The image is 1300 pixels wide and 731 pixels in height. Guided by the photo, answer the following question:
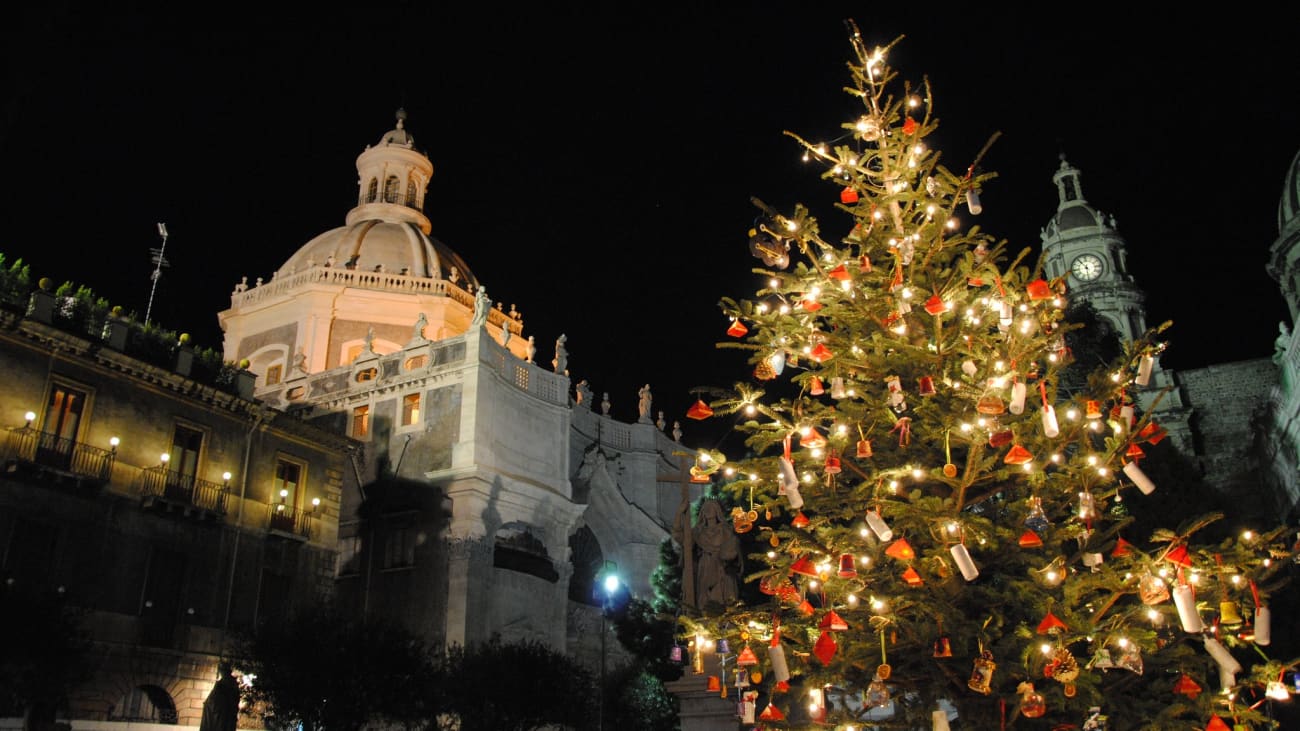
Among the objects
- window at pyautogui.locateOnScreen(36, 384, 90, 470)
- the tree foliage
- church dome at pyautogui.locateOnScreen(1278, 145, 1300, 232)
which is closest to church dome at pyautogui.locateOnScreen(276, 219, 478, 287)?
window at pyautogui.locateOnScreen(36, 384, 90, 470)

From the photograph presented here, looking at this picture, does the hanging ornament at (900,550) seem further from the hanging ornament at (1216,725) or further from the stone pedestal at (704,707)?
the stone pedestal at (704,707)

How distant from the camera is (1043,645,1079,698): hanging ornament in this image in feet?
26.8

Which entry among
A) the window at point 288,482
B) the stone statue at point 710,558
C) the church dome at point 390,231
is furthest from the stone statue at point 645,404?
the stone statue at point 710,558

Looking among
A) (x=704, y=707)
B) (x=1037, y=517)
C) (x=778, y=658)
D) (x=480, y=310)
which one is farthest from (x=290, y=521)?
(x=1037, y=517)

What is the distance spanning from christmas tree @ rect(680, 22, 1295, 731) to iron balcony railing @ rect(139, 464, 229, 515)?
17118 mm

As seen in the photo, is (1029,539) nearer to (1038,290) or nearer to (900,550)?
(900,550)

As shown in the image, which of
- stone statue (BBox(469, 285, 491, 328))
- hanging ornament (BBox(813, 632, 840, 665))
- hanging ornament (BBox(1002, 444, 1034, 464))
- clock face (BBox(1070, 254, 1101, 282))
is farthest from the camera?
clock face (BBox(1070, 254, 1101, 282))

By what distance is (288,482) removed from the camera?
26500mm

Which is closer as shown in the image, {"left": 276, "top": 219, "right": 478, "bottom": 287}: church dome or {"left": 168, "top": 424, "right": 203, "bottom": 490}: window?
{"left": 168, "top": 424, "right": 203, "bottom": 490}: window

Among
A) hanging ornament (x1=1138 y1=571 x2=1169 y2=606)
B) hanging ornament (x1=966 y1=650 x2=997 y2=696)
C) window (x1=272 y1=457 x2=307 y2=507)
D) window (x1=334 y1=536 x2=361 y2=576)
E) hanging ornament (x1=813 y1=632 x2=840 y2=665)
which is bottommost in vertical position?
hanging ornament (x1=966 y1=650 x2=997 y2=696)

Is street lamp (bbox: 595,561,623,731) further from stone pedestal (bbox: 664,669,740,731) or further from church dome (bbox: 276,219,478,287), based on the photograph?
stone pedestal (bbox: 664,669,740,731)

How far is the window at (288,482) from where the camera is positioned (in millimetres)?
25938

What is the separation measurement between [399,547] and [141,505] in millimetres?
7578

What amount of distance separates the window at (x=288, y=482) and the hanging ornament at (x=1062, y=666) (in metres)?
22.6
